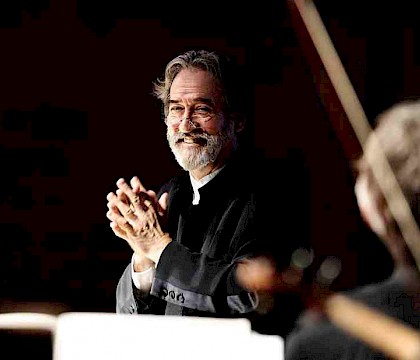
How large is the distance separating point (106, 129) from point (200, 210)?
234 millimetres

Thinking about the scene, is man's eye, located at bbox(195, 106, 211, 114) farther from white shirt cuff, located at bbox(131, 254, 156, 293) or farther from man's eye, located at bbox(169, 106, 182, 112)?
white shirt cuff, located at bbox(131, 254, 156, 293)

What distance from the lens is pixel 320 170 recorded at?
133 cm

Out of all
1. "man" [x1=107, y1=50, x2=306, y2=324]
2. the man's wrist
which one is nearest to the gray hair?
"man" [x1=107, y1=50, x2=306, y2=324]

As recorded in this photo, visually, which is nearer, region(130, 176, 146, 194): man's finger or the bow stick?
the bow stick

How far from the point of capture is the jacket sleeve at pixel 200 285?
4.06ft

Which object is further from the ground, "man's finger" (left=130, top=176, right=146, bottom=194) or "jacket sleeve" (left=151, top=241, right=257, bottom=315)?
"man's finger" (left=130, top=176, right=146, bottom=194)

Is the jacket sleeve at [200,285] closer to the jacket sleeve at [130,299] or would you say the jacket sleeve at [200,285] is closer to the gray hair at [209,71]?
the jacket sleeve at [130,299]

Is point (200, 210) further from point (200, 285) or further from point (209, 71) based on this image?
point (209, 71)

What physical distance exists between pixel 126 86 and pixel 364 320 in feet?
3.21

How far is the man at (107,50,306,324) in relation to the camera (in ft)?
4.10

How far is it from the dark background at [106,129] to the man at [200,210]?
3 cm

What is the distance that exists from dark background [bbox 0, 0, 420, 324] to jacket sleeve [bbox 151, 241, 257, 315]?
77 mm

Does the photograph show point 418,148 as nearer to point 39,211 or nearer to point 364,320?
point 364,320

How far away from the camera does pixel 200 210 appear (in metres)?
1.31
